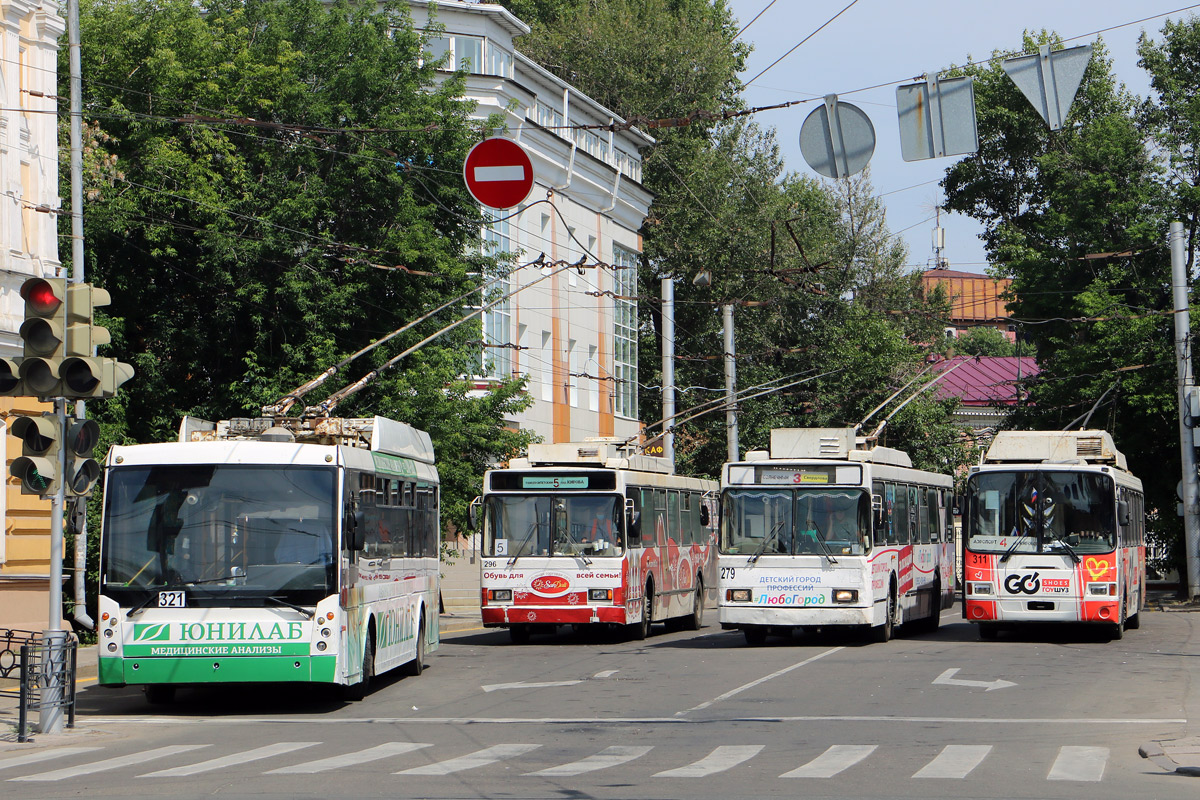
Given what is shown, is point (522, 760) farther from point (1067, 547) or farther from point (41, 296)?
point (1067, 547)

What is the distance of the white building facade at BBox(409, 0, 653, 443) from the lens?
43.0m

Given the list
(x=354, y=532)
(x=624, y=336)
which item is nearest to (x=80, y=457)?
(x=354, y=532)

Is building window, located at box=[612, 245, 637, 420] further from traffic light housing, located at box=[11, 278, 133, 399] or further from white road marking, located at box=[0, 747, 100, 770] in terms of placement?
white road marking, located at box=[0, 747, 100, 770]

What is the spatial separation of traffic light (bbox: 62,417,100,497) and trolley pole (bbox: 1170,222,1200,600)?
88.2 ft

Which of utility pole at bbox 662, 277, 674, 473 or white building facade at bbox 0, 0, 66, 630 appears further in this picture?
utility pole at bbox 662, 277, 674, 473

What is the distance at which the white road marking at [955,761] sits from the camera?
10445mm

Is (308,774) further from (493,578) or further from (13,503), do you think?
(13,503)

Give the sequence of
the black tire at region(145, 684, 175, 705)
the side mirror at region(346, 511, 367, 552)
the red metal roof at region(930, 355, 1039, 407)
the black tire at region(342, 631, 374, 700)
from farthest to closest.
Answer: the red metal roof at region(930, 355, 1039, 407)
the black tire at region(342, 631, 374, 700)
the black tire at region(145, 684, 175, 705)
the side mirror at region(346, 511, 367, 552)

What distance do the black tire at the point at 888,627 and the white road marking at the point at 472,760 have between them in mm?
11879

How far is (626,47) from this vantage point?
5656 cm

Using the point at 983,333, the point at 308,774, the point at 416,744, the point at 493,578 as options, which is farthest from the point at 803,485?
the point at 983,333

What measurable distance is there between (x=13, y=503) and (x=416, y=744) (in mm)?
14701

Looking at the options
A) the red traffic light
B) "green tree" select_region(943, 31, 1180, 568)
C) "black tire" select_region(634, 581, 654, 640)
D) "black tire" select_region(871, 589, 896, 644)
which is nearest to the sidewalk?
"black tire" select_region(634, 581, 654, 640)

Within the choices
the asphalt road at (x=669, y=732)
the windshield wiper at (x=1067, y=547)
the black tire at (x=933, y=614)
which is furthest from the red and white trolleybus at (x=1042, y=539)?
the black tire at (x=933, y=614)
